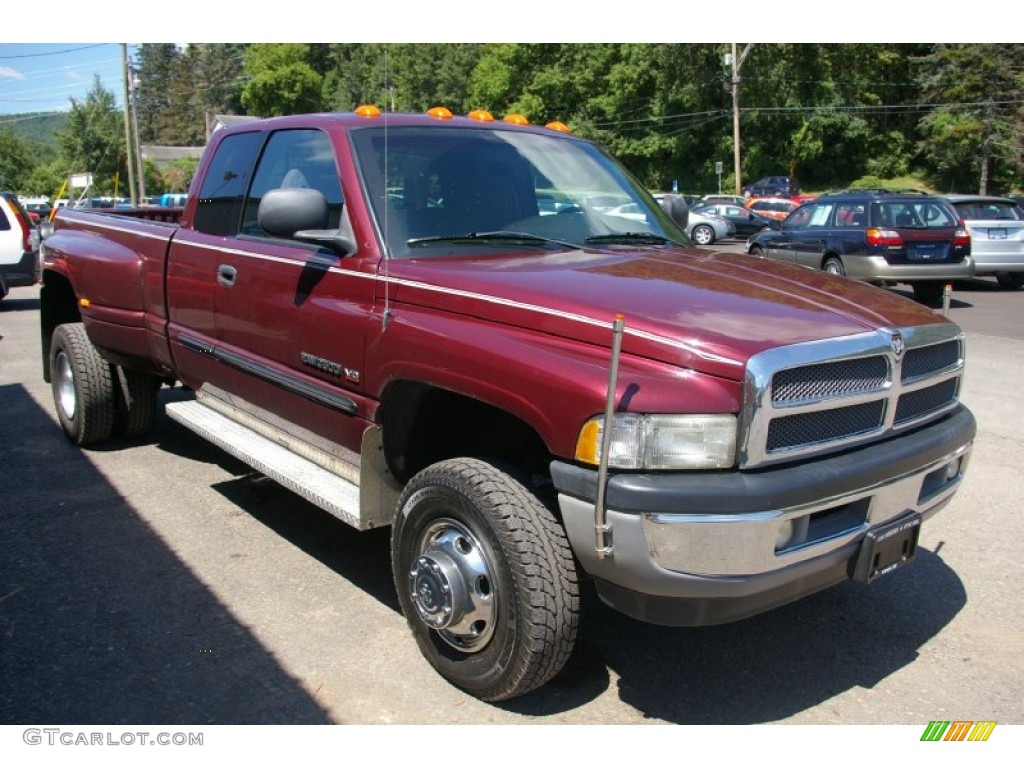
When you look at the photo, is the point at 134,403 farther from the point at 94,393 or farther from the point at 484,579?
the point at 484,579

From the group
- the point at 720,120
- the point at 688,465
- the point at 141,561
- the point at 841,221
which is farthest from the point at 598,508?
the point at 720,120

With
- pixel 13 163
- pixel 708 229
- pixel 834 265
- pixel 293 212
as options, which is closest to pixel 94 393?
pixel 293 212

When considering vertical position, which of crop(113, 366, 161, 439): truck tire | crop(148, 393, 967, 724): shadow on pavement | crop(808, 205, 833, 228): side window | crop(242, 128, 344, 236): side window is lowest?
crop(148, 393, 967, 724): shadow on pavement

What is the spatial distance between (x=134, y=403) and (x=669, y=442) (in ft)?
15.2

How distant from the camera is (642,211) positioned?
173 inches

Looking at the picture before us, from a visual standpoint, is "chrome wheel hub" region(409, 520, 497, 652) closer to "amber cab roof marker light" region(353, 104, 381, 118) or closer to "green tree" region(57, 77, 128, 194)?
"amber cab roof marker light" region(353, 104, 381, 118)

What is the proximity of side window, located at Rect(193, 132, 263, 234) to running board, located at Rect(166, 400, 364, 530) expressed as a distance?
98 cm

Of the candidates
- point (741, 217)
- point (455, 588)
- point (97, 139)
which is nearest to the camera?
point (455, 588)

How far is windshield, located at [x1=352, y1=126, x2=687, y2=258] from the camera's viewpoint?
3725 mm

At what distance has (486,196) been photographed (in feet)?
12.9

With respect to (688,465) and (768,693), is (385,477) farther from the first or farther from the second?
(768,693)

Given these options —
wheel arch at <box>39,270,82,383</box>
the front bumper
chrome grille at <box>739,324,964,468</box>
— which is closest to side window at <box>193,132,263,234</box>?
wheel arch at <box>39,270,82,383</box>

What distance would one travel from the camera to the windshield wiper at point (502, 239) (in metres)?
3.71

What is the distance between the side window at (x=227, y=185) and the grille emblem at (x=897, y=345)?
10.4 feet
